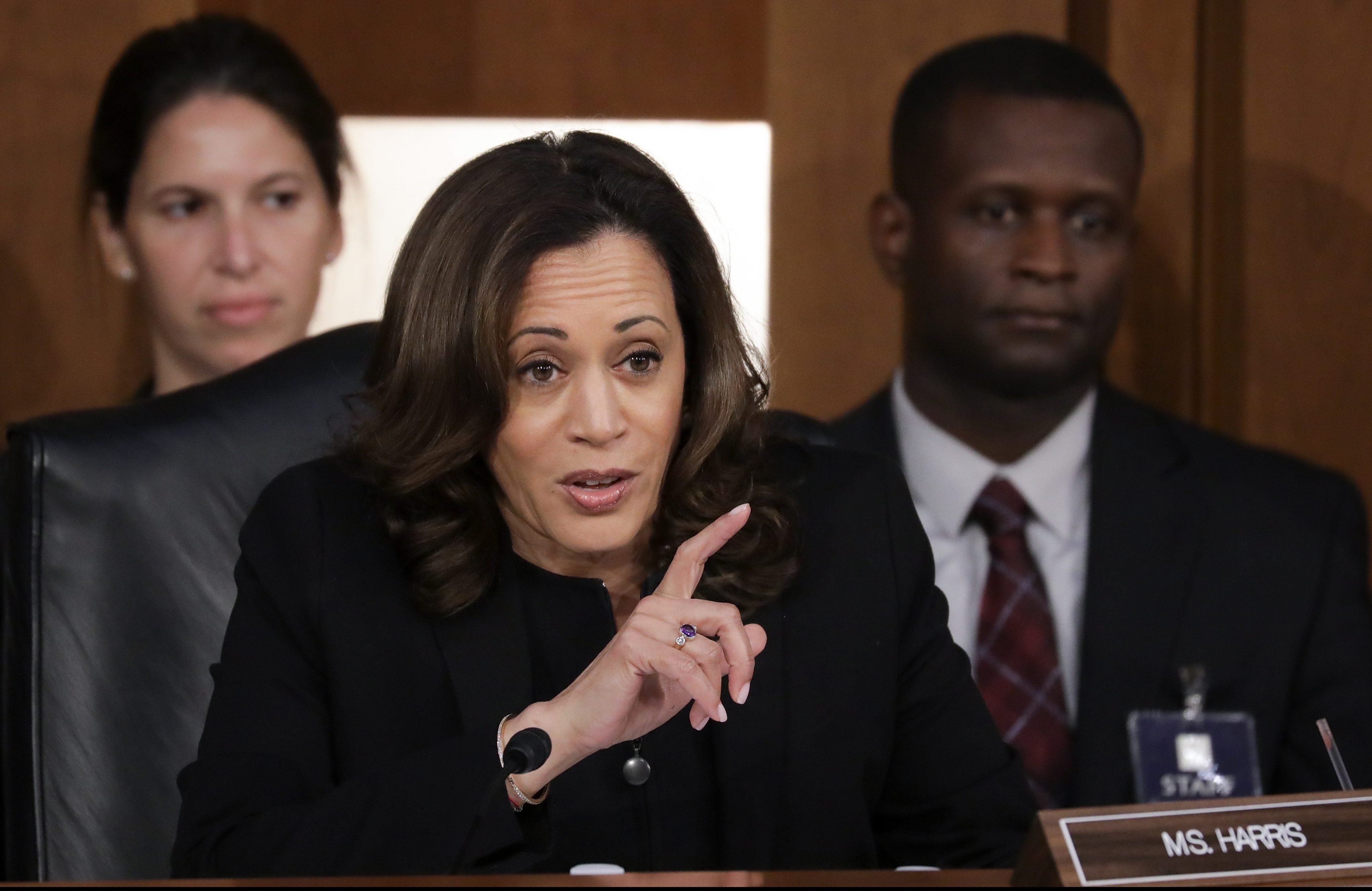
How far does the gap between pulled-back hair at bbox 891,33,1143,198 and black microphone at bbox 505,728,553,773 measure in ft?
4.44

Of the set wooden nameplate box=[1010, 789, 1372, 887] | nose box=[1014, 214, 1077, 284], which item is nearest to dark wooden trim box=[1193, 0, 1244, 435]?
nose box=[1014, 214, 1077, 284]

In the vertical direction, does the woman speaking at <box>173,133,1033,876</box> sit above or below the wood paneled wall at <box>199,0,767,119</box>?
below

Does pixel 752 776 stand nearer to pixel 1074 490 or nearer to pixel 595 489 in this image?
pixel 595 489

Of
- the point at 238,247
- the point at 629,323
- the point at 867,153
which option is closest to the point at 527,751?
the point at 629,323

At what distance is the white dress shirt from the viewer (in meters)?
2.00

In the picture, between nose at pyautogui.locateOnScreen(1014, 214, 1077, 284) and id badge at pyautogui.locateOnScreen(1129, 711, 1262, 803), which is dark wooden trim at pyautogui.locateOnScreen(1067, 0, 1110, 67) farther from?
id badge at pyautogui.locateOnScreen(1129, 711, 1262, 803)

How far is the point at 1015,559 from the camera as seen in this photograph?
79.1 inches

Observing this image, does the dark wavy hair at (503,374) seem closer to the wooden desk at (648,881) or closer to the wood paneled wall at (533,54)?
the wooden desk at (648,881)

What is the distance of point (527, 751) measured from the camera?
3.30 feet

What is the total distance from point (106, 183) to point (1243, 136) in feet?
5.49

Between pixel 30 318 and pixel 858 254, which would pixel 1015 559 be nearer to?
pixel 858 254

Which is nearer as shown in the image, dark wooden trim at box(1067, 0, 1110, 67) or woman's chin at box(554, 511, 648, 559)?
woman's chin at box(554, 511, 648, 559)

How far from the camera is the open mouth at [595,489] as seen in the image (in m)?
1.22

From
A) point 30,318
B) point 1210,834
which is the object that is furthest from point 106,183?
point 1210,834
